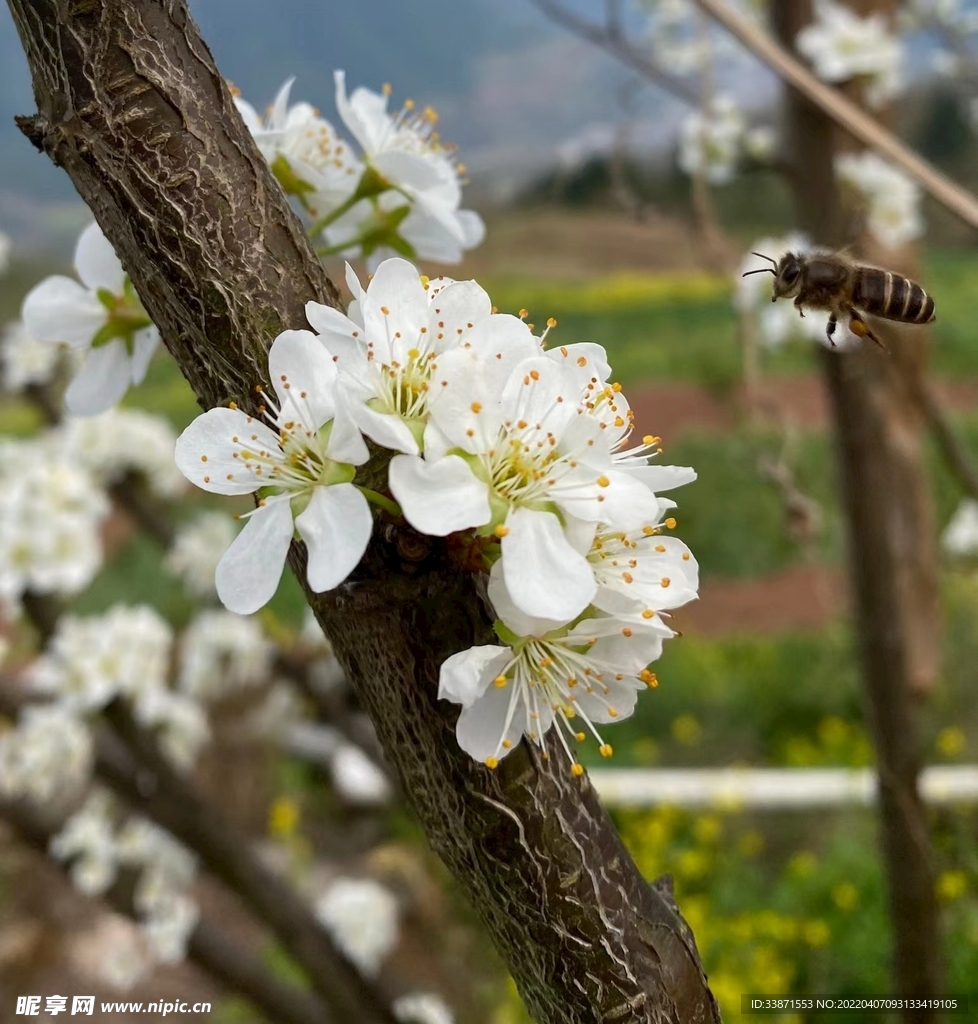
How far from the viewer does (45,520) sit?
1.23 m

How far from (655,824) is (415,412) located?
1.77 meters

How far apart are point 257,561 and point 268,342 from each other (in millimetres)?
84

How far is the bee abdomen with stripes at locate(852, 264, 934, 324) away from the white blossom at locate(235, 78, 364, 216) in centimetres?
33

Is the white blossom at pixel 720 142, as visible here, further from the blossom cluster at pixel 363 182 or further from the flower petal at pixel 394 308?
the flower petal at pixel 394 308

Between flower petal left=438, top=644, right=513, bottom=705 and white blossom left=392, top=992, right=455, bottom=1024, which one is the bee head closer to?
flower petal left=438, top=644, right=513, bottom=705

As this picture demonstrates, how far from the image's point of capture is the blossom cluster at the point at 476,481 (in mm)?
308

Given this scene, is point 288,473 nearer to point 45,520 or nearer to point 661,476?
point 661,476

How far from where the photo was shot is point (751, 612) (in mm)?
3047

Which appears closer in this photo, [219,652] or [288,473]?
[288,473]

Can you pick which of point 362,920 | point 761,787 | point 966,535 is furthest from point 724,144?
point 362,920

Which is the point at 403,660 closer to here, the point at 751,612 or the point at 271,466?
the point at 271,466

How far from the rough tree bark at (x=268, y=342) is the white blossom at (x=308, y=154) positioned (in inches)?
4.2

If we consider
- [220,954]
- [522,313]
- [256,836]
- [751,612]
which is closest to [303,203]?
[522,313]

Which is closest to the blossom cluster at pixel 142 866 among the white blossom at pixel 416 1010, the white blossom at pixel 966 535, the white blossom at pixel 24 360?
the white blossom at pixel 416 1010
